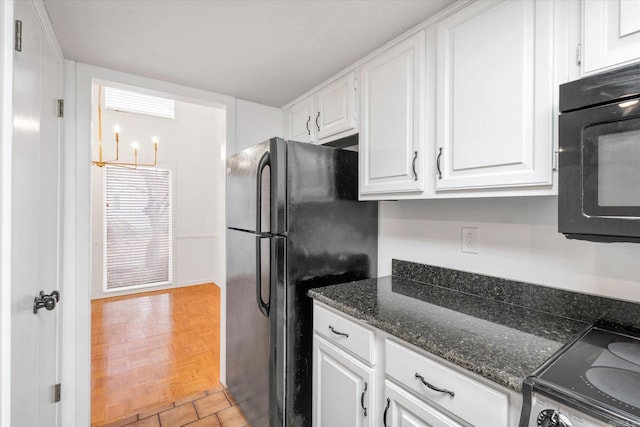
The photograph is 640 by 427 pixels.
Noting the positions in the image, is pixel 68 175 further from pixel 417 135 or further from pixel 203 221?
pixel 203 221

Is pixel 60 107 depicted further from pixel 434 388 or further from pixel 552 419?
pixel 552 419

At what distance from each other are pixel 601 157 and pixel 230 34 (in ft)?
5.08

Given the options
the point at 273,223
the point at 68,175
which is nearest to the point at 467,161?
the point at 273,223

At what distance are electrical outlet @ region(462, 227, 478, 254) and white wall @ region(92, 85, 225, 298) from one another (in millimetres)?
3617

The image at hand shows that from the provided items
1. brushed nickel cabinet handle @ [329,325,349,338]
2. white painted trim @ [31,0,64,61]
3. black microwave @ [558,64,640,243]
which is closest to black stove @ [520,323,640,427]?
black microwave @ [558,64,640,243]

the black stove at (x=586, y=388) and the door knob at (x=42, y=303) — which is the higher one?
the door knob at (x=42, y=303)

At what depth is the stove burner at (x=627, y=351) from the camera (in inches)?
33.4

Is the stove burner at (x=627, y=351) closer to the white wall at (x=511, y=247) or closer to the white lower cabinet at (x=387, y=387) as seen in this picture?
the white wall at (x=511, y=247)

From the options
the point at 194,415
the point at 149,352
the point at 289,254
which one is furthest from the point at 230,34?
the point at 149,352

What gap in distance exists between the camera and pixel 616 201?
2.69ft

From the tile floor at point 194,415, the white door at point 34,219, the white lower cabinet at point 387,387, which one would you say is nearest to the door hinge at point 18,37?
the white door at point 34,219

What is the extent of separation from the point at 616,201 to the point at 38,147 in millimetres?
2002

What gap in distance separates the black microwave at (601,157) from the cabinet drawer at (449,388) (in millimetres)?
530

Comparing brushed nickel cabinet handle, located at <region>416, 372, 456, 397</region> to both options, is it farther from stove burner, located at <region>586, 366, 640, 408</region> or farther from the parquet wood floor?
the parquet wood floor
